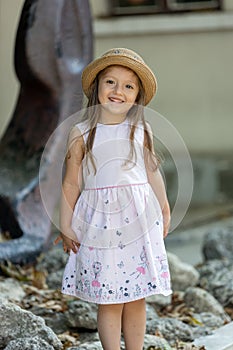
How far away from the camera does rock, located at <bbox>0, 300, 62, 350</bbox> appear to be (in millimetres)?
4500

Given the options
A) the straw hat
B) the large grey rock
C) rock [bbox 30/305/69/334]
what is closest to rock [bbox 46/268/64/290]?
rock [bbox 30/305/69/334]

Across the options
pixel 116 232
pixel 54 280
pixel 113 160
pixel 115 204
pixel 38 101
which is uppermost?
pixel 38 101

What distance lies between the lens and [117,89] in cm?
417

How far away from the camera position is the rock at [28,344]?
420 centimetres

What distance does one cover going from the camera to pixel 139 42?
383 inches

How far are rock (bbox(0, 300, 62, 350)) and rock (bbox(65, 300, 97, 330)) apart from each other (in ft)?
1.15

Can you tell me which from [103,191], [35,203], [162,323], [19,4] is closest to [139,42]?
[19,4]

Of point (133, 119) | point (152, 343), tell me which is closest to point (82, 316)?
point (152, 343)

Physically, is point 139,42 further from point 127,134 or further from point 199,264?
point 127,134

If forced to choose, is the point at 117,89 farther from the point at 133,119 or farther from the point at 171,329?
the point at 171,329

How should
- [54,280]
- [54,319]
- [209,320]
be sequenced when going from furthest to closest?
[54,280] → [209,320] → [54,319]

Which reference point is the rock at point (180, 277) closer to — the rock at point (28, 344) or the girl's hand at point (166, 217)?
the girl's hand at point (166, 217)

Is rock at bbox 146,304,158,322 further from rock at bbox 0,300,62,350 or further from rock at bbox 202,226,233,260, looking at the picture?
rock at bbox 202,226,233,260

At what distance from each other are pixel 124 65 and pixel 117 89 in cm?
10
